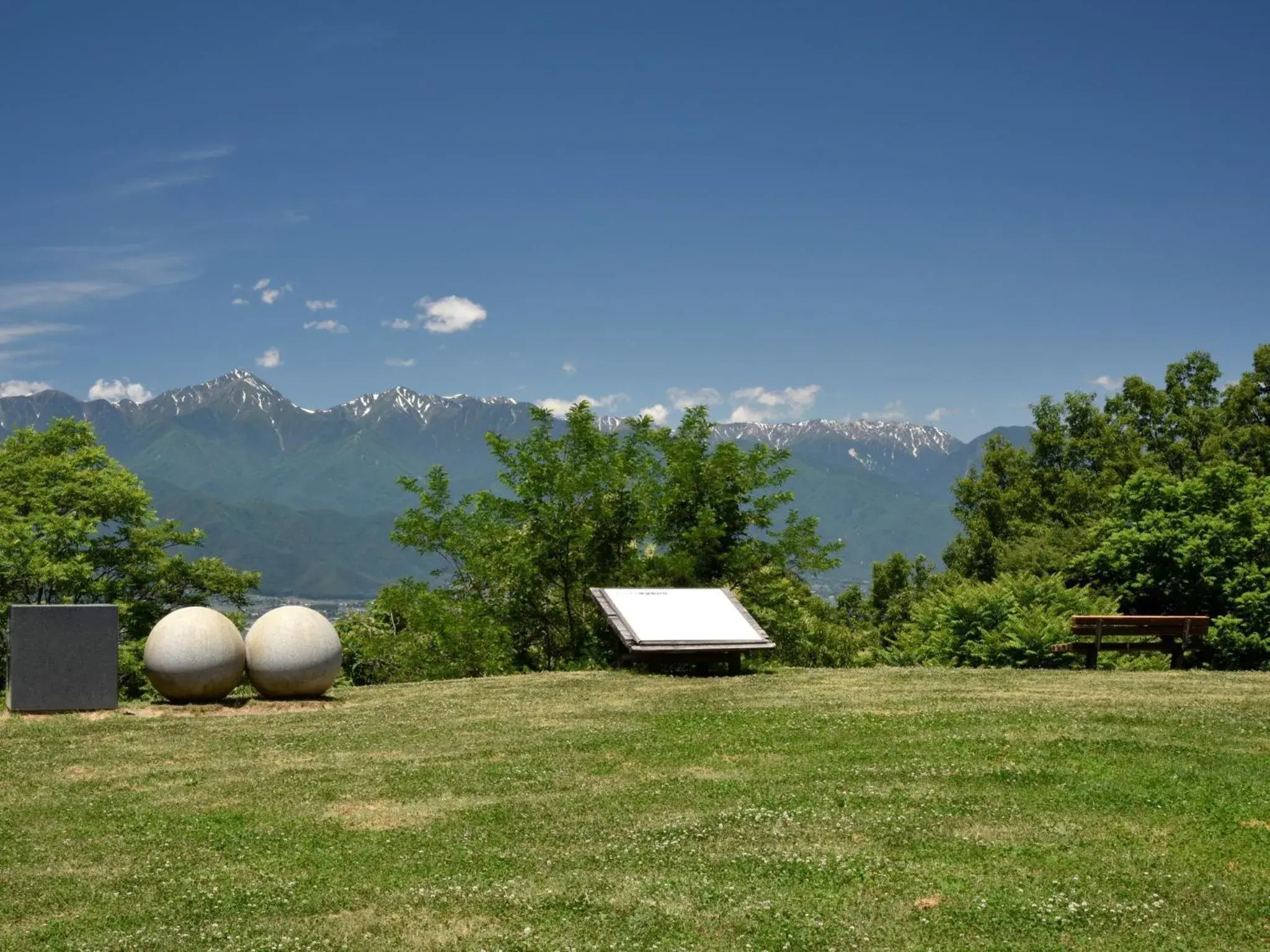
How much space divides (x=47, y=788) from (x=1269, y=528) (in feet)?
113

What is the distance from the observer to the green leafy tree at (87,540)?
44594 mm

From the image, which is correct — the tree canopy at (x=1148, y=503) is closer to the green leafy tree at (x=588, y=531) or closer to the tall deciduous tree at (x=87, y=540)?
the green leafy tree at (x=588, y=531)

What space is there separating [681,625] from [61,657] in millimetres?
14883

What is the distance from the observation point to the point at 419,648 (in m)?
40.0

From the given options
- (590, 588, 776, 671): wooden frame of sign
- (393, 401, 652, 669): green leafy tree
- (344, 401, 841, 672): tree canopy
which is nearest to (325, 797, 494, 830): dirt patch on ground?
(590, 588, 776, 671): wooden frame of sign

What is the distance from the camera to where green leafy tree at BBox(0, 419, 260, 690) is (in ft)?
146

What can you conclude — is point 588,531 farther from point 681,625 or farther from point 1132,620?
point 1132,620

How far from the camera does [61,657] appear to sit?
23.2 metres

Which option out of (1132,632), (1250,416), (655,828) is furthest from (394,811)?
(1250,416)

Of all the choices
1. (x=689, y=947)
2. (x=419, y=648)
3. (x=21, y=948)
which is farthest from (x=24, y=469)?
(x=689, y=947)

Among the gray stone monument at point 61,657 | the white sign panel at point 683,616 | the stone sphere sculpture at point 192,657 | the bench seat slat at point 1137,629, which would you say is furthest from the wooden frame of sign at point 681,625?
the gray stone monument at point 61,657

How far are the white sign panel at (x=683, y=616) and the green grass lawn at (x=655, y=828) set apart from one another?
22.0 ft

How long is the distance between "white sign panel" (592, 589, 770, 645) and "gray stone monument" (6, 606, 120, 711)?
12.6 meters

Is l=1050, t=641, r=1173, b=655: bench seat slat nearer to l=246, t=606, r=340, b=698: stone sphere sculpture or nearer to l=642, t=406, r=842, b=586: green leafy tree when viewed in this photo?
l=642, t=406, r=842, b=586: green leafy tree
